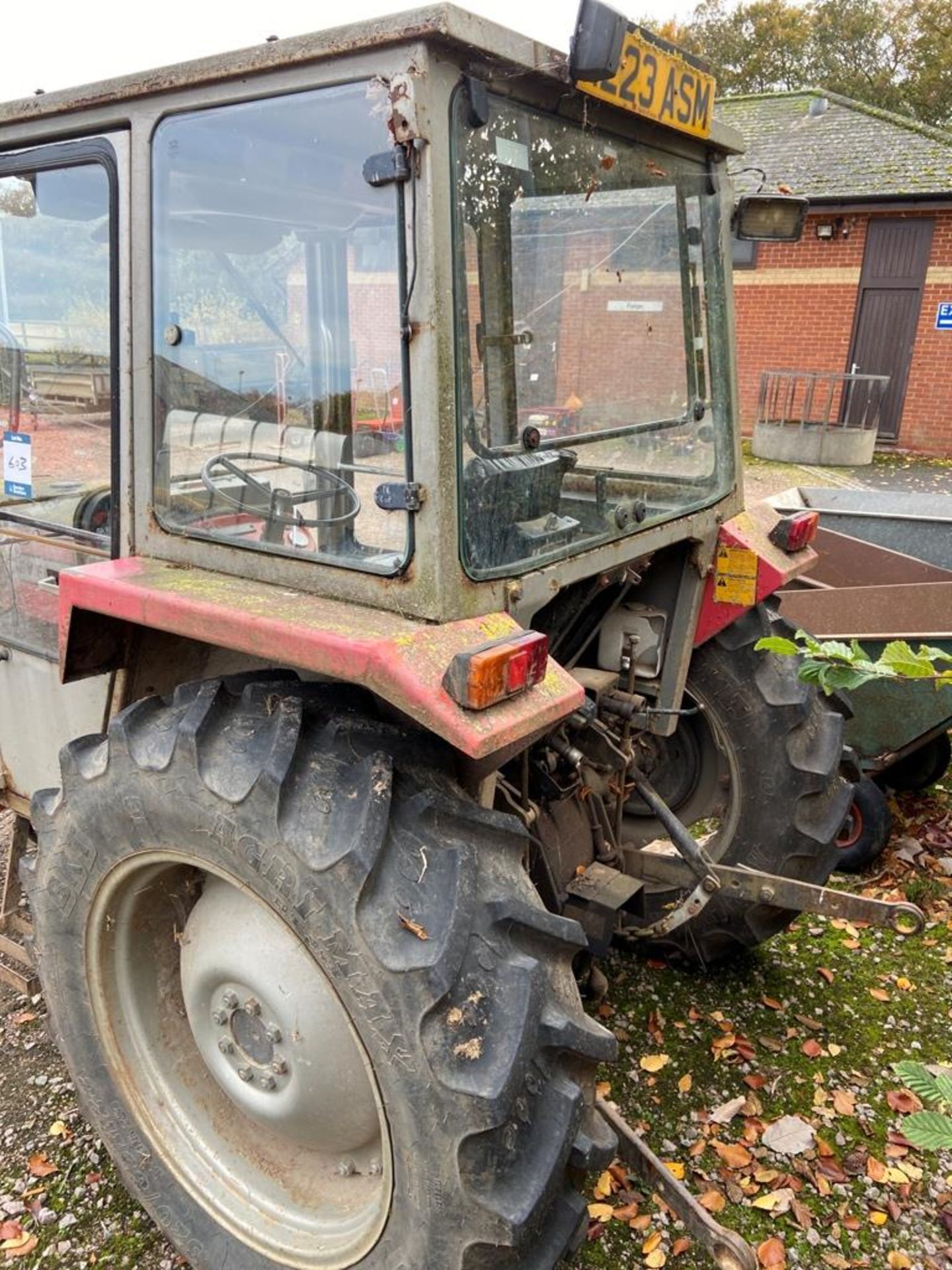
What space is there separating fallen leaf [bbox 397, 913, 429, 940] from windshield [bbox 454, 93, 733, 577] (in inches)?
25.5

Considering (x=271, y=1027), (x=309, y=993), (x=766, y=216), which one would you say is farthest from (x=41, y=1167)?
(x=766, y=216)

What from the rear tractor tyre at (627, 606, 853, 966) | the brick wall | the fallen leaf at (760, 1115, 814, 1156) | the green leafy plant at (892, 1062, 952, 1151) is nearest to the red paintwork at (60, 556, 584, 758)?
the green leafy plant at (892, 1062, 952, 1151)

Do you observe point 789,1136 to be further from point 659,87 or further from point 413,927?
point 659,87

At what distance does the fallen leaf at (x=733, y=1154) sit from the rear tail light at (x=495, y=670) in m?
1.64

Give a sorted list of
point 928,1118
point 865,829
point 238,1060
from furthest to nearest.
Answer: point 865,829 < point 238,1060 < point 928,1118

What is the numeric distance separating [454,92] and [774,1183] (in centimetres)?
268

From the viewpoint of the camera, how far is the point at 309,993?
2080 millimetres

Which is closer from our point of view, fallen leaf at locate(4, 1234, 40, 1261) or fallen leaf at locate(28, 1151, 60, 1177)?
fallen leaf at locate(4, 1234, 40, 1261)

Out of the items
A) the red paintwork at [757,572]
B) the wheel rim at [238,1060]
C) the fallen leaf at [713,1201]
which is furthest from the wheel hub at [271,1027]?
the red paintwork at [757,572]

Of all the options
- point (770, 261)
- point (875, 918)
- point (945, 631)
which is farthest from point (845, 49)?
point (875, 918)

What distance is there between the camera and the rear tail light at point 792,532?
3.06 m

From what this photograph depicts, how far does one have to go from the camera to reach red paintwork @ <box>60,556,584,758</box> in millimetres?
1688

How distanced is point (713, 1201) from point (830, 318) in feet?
48.3

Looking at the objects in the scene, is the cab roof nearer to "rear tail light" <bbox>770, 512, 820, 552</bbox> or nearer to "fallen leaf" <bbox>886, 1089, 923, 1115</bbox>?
"rear tail light" <bbox>770, 512, 820, 552</bbox>
